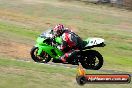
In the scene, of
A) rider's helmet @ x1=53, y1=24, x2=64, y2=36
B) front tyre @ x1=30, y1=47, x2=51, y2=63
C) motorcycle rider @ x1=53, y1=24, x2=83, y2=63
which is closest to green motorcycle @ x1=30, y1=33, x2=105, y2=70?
front tyre @ x1=30, y1=47, x2=51, y2=63

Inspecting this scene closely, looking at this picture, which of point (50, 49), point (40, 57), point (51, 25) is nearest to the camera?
point (50, 49)

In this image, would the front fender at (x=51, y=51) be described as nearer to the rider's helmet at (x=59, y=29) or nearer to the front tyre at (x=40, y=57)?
the front tyre at (x=40, y=57)

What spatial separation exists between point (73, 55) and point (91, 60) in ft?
2.63

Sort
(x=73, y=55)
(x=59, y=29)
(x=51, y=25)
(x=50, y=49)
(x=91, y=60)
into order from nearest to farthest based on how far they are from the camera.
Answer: (x=91, y=60), (x=73, y=55), (x=59, y=29), (x=50, y=49), (x=51, y=25)

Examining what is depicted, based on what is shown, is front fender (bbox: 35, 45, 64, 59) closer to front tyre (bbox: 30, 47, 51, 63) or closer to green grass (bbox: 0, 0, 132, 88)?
front tyre (bbox: 30, 47, 51, 63)

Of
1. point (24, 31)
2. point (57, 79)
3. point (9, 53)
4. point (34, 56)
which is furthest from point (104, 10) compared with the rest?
point (57, 79)

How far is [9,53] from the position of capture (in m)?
21.8

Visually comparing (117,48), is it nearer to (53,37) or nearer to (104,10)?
(53,37)

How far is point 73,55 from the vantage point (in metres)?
17.0

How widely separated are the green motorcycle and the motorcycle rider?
0.18 m

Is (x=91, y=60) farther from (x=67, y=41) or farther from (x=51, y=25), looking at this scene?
(x=51, y=25)

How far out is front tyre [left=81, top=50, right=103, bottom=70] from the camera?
16.8 m

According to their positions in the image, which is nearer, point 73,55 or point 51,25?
point 73,55

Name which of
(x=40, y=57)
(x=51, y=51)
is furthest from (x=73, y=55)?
(x=40, y=57)
